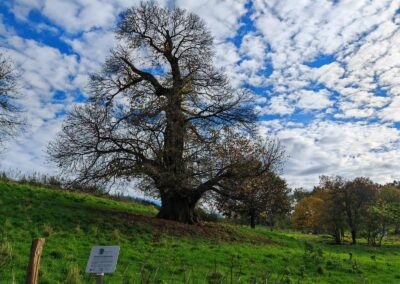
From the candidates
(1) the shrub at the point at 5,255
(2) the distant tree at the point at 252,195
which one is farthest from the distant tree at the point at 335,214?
(1) the shrub at the point at 5,255

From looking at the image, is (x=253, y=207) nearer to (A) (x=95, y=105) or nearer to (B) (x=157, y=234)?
(B) (x=157, y=234)

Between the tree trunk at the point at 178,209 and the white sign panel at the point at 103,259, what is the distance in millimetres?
18358

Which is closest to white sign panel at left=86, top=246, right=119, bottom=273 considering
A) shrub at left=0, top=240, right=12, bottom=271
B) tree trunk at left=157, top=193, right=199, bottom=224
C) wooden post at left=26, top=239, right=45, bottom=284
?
wooden post at left=26, top=239, right=45, bottom=284

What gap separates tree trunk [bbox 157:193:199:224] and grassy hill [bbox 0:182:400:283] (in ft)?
5.67

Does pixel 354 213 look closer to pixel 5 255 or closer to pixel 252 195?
pixel 252 195

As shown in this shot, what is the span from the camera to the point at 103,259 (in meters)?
6.45

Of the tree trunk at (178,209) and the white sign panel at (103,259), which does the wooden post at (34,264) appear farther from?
the tree trunk at (178,209)

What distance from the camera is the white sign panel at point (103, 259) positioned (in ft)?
20.7

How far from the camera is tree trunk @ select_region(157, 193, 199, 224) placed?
81.5 ft

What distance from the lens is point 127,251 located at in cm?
1450

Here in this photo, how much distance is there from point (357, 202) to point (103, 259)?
47.2 metres

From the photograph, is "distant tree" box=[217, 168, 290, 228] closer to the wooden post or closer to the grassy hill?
the grassy hill

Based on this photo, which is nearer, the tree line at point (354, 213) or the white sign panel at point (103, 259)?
the white sign panel at point (103, 259)

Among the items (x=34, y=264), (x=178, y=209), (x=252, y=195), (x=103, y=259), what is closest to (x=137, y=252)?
(x=103, y=259)
